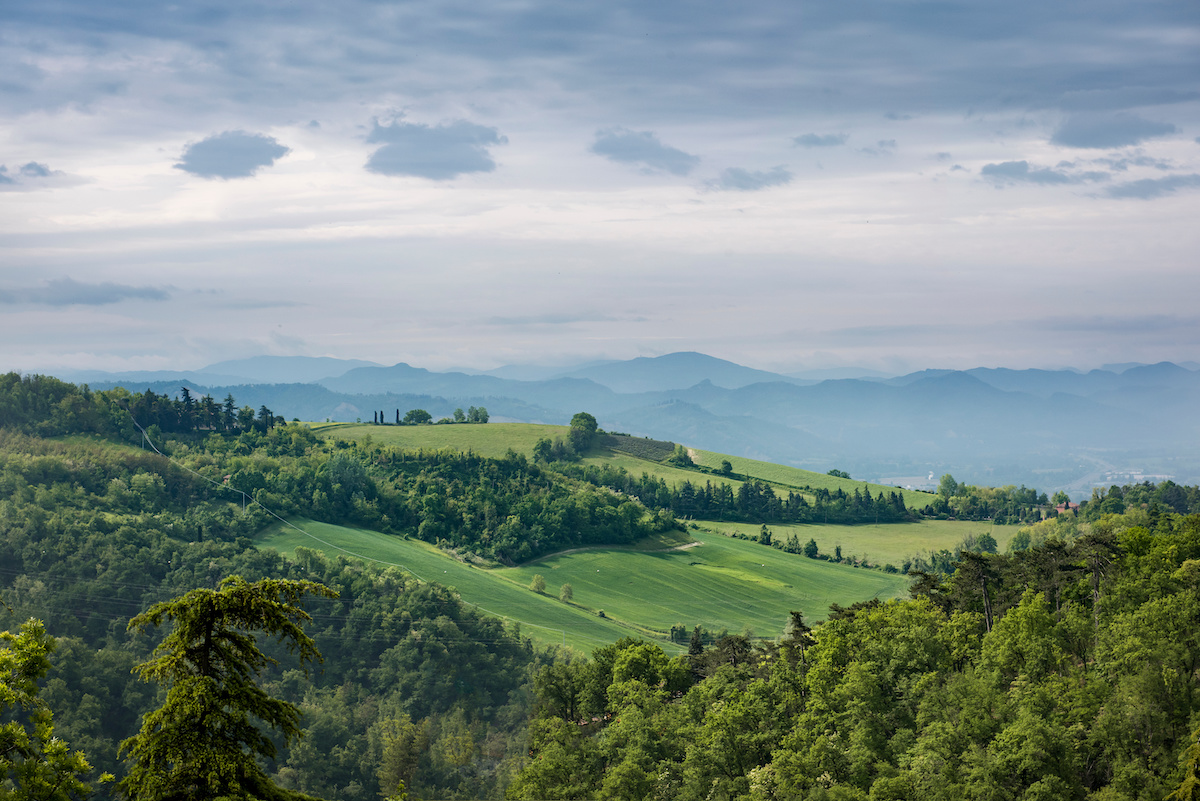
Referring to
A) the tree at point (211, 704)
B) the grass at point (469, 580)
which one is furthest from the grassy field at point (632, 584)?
the tree at point (211, 704)

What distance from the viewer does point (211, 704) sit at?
17562mm

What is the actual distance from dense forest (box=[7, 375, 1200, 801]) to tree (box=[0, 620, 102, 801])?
73 cm

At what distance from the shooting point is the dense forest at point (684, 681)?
5112 centimetres

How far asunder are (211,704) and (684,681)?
6577 centimetres

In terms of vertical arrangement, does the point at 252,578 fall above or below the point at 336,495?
below

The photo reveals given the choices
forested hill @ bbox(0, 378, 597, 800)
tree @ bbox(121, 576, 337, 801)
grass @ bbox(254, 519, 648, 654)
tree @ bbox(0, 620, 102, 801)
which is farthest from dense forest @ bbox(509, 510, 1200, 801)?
grass @ bbox(254, 519, 648, 654)

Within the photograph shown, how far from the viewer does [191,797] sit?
1712 cm

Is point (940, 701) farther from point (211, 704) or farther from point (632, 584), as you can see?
point (632, 584)

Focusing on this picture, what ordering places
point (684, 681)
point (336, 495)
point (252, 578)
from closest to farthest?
point (684, 681) < point (252, 578) < point (336, 495)

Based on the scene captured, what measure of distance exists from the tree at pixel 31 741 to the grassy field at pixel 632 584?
110 m

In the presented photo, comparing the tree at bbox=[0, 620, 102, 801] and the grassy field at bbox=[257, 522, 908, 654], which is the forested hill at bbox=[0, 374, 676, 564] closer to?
the grassy field at bbox=[257, 522, 908, 654]

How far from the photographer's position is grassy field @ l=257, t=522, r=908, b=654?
144 metres

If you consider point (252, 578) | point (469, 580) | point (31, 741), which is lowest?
point (469, 580)

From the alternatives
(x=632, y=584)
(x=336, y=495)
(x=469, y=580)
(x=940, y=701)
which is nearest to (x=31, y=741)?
(x=940, y=701)
